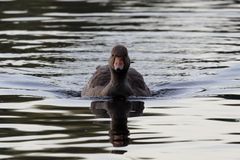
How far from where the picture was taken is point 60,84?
21.2 meters

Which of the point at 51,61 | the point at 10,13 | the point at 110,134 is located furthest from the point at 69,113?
the point at 10,13

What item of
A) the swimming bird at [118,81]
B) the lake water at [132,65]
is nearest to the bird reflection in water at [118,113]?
the lake water at [132,65]

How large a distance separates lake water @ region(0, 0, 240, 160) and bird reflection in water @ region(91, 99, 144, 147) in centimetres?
2

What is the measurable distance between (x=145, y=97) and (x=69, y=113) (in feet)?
9.23

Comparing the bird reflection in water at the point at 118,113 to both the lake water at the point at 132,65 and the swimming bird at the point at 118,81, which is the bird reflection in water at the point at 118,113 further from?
the swimming bird at the point at 118,81

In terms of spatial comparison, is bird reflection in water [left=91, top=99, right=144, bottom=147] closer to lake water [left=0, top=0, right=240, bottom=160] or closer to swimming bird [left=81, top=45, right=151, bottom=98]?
lake water [left=0, top=0, right=240, bottom=160]

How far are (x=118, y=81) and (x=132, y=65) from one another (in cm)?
507

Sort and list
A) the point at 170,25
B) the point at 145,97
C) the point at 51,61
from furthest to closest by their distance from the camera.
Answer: the point at 170,25, the point at 51,61, the point at 145,97

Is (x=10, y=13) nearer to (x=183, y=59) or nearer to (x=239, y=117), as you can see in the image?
(x=183, y=59)

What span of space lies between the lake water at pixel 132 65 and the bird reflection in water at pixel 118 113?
18mm

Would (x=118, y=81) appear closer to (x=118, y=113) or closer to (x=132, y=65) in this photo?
(x=118, y=113)

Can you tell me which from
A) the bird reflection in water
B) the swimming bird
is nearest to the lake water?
the bird reflection in water

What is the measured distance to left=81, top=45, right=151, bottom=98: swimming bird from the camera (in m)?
18.8

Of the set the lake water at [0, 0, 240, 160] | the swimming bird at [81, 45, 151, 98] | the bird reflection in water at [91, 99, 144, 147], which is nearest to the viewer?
the lake water at [0, 0, 240, 160]
